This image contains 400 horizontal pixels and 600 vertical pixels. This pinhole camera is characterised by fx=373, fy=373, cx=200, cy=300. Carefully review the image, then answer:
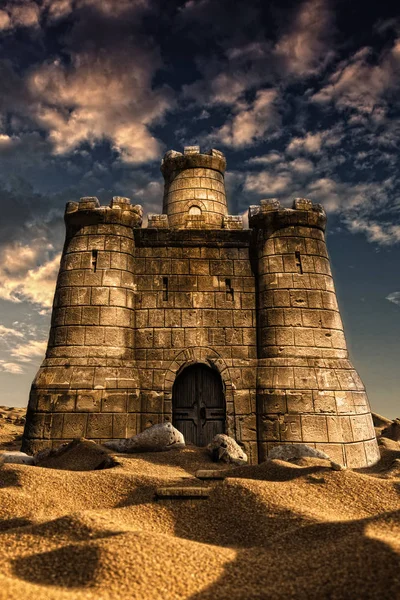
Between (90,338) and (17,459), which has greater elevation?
(90,338)

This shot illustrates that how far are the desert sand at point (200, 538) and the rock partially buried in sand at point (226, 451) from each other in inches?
70.2

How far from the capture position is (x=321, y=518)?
421 centimetres

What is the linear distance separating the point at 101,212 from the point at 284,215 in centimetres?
546

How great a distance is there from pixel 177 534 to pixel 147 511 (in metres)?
0.58

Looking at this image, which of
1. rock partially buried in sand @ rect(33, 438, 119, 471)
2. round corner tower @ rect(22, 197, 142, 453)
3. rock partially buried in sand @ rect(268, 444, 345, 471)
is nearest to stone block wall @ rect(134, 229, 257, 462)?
round corner tower @ rect(22, 197, 142, 453)

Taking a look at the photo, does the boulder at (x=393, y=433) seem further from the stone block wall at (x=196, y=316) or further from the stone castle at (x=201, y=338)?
the stone block wall at (x=196, y=316)

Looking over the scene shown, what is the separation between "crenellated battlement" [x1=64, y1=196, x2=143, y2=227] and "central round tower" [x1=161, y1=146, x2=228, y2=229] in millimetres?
2131

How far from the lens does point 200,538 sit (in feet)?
13.0

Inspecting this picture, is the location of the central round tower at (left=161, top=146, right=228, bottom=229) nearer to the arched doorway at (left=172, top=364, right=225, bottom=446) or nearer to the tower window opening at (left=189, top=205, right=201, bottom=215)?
the tower window opening at (left=189, top=205, right=201, bottom=215)

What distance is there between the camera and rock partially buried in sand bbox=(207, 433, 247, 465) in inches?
312

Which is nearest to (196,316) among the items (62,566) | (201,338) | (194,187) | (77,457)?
(201,338)

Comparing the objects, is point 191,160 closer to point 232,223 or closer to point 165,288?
point 232,223

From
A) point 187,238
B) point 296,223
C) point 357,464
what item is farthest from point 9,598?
point 296,223

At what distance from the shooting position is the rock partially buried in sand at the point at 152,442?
8.45 metres
